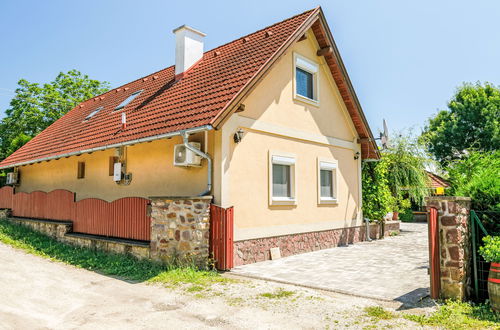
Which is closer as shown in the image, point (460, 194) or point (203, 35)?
point (460, 194)

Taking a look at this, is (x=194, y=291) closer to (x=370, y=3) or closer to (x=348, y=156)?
(x=370, y=3)

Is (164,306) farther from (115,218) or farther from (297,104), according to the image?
(297,104)

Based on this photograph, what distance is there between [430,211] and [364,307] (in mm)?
1880

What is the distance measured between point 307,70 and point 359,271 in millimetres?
6818

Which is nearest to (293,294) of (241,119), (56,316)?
(56,316)

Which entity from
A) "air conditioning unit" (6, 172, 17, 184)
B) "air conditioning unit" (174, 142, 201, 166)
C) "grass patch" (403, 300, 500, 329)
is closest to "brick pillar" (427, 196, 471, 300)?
"grass patch" (403, 300, 500, 329)

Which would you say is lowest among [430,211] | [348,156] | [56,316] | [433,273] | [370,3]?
[56,316]

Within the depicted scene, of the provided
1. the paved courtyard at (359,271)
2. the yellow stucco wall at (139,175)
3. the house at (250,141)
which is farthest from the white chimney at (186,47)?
the paved courtyard at (359,271)

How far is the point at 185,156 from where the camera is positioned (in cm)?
884

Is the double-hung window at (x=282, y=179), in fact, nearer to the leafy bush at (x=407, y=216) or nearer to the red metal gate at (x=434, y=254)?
the red metal gate at (x=434, y=254)

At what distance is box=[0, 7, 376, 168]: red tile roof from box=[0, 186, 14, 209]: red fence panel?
2369 mm

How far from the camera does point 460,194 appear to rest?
252 inches

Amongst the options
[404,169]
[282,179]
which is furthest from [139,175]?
[404,169]

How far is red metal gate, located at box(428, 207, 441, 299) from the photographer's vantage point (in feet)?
19.1
